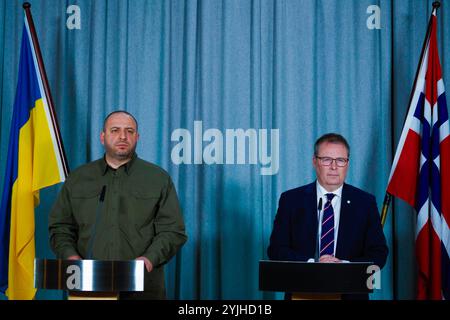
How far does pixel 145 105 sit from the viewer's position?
195 inches

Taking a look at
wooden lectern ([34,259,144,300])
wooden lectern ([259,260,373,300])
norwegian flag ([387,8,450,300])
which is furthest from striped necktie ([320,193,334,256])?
norwegian flag ([387,8,450,300])

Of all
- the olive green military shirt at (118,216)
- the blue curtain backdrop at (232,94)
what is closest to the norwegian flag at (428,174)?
the blue curtain backdrop at (232,94)

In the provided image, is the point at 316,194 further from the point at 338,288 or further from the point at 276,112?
the point at 276,112

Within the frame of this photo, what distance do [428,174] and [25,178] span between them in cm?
267

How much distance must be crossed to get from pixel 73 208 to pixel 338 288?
1.51 m

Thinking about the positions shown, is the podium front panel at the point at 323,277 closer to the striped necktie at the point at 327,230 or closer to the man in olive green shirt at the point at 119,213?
the striped necktie at the point at 327,230

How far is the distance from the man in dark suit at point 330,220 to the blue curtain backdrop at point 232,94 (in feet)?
4.84

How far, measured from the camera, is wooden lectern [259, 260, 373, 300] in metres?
2.65

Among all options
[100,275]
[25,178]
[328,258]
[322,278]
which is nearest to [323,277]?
[322,278]

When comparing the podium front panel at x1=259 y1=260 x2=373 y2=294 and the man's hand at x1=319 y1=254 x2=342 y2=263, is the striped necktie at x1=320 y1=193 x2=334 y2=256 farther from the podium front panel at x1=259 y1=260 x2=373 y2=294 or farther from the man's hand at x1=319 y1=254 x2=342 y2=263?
the podium front panel at x1=259 y1=260 x2=373 y2=294

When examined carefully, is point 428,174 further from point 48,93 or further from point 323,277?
point 48,93

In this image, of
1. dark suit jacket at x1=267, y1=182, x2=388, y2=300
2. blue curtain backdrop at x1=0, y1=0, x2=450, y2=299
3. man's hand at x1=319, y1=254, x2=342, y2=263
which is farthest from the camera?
blue curtain backdrop at x1=0, y1=0, x2=450, y2=299
